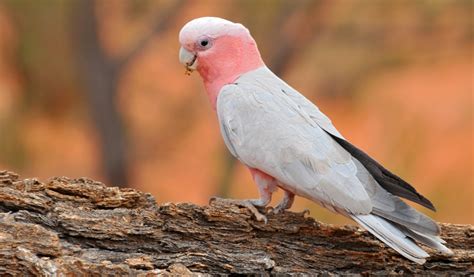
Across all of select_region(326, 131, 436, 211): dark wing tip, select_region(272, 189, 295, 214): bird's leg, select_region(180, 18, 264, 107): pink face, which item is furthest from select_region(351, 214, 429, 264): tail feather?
select_region(180, 18, 264, 107): pink face

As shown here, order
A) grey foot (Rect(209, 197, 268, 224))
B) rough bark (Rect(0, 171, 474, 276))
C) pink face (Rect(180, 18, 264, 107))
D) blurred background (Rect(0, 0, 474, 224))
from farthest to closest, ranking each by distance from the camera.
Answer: blurred background (Rect(0, 0, 474, 224))
pink face (Rect(180, 18, 264, 107))
grey foot (Rect(209, 197, 268, 224))
rough bark (Rect(0, 171, 474, 276))

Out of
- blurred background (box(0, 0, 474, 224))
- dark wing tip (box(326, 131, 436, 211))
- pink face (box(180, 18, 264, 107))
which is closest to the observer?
dark wing tip (box(326, 131, 436, 211))

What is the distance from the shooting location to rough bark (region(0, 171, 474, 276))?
11.7ft

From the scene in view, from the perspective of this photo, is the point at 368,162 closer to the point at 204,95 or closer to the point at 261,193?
the point at 261,193

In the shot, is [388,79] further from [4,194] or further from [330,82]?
[4,194]

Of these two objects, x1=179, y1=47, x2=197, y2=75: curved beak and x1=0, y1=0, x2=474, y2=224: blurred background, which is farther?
x1=0, y1=0, x2=474, y2=224: blurred background

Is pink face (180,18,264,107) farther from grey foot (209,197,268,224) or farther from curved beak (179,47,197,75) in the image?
grey foot (209,197,268,224)

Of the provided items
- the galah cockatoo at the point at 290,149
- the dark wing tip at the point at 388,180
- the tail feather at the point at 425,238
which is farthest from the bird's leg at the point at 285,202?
the tail feather at the point at 425,238

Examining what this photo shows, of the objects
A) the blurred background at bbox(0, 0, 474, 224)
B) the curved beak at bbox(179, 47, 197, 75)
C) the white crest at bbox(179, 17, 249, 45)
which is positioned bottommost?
the curved beak at bbox(179, 47, 197, 75)

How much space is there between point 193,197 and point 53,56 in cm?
266

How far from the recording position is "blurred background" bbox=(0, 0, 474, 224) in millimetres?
10109

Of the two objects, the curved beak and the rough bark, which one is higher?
the curved beak

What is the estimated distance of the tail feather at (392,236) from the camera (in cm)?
365

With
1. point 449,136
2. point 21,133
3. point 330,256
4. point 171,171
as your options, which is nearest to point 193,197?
point 171,171
